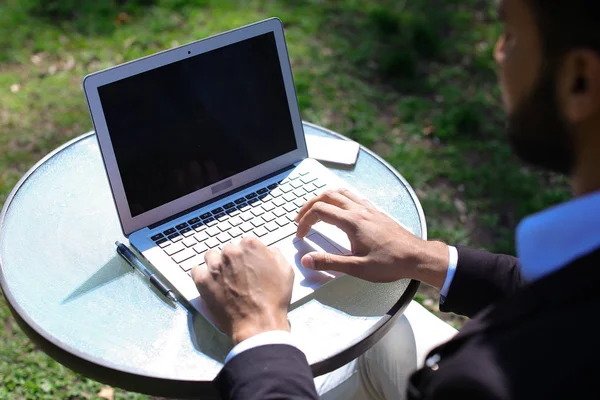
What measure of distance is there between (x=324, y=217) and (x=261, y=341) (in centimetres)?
44

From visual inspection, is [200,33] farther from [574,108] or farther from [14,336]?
[574,108]

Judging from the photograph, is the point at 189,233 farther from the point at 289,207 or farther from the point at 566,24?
the point at 566,24

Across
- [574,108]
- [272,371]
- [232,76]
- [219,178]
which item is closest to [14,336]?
→ [219,178]

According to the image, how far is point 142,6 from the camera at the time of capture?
479 centimetres

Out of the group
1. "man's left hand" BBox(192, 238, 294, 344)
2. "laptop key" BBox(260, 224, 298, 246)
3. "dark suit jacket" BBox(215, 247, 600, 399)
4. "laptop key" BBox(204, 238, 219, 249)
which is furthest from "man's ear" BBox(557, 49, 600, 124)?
"laptop key" BBox(204, 238, 219, 249)

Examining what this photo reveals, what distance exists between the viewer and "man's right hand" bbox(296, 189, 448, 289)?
1.61 m

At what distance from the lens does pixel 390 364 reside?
1.84 meters

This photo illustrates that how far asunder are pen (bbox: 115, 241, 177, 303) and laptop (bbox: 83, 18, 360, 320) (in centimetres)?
3

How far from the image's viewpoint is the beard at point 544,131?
116cm

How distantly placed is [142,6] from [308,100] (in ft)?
5.33

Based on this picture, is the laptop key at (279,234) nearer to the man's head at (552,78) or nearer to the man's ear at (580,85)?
the man's head at (552,78)

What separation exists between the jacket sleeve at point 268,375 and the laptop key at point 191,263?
338 millimetres

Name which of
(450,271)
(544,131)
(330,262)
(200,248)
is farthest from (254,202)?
(544,131)

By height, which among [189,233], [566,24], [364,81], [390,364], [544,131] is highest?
[566,24]
